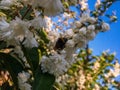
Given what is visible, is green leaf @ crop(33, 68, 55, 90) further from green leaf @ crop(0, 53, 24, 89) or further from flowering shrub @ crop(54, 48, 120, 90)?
flowering shrub @ crop(54, 48, 120, 90)

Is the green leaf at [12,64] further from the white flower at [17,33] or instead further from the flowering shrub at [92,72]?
the flowering shrub at [92,72]

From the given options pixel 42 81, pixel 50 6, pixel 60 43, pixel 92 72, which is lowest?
pixel 42 81

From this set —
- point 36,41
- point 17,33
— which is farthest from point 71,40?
point 17,33

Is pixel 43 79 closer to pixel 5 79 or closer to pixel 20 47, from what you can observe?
pixel 20 47

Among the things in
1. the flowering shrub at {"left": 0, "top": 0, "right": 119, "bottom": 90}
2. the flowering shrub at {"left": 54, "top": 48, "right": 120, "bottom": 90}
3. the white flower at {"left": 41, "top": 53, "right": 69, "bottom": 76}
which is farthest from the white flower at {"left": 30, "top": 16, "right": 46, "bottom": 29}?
the flowering shrub at {"left": 54, "top": 48, "right": 120, "bottom": 90}

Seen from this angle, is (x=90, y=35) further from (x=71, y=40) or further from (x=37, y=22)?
(x=37, y=22)

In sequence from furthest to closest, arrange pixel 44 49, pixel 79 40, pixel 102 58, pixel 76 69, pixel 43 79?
pixel 102 58 → pixel 76 69 → pixel 44 49 → pixel 79 40 → pixel 43 79

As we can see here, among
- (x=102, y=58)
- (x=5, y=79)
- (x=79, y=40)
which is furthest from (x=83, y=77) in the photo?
(x=79, y=40)

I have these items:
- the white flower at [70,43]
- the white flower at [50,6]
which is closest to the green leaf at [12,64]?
the white flower at [70,43]
